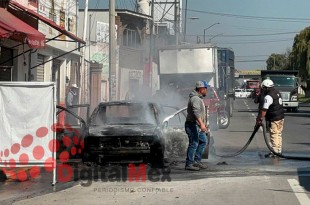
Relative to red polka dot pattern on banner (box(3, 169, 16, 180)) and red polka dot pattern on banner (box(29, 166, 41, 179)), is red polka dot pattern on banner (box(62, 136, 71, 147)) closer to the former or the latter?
red polka dot pattern on banner (box(29, 166, 41, 179))

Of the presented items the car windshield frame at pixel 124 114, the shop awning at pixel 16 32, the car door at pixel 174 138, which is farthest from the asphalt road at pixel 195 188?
the shop awning at pixel 16 32

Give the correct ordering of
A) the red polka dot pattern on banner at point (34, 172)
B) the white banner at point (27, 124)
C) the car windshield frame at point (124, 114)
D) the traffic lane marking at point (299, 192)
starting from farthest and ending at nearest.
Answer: the car windshield frame at point (124, 114) < the red polka dot pattern on banner at point (34, 172) < the white banner at point (27, 124) < the traffic lane marking at point (299, 192)

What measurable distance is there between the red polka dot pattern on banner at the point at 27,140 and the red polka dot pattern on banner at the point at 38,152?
5.2 inches

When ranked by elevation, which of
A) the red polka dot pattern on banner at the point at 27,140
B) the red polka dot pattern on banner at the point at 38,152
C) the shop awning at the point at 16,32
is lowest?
the red polka dot pattern on banner at the point at 38,152

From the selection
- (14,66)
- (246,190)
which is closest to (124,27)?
(14,66)

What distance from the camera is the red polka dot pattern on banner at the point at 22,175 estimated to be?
948 cm

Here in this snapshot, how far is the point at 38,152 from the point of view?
29.2 ft

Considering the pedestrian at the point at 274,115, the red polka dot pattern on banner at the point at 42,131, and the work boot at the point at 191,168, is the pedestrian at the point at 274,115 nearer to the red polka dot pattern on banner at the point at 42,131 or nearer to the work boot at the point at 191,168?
the work boot at the point at 191,168

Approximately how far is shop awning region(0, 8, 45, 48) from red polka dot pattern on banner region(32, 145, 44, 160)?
10.1 ft

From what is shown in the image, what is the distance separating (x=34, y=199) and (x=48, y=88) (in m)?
1.90

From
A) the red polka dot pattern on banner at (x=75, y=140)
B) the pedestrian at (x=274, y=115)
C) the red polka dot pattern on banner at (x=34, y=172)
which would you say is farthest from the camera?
the pedestrian at (x=274, y=115)

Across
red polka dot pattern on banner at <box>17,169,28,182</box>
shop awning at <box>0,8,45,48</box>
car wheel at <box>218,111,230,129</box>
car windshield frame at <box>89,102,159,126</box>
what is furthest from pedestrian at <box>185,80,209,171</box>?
car wheel at <box>218,111,230,129</box>

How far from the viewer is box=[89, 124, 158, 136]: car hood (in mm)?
10500

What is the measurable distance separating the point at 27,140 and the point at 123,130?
233 centimetres
